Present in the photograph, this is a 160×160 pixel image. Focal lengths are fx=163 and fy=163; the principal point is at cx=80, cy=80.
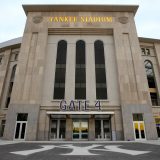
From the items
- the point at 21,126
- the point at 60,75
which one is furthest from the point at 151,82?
the point at 21,126

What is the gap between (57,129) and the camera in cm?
2441

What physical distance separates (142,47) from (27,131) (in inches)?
1098

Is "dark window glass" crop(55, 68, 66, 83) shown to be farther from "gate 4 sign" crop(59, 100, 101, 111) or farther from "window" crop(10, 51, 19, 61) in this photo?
"window" crop(10, 51, 19, 61)

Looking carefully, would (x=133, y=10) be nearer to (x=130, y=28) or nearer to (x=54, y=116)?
(x=130, y=28)

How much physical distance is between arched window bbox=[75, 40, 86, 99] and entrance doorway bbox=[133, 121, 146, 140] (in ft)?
28.8

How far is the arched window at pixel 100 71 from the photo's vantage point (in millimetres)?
26109

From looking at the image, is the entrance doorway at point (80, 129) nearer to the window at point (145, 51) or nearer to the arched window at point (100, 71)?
the arched window at point (100, 71)

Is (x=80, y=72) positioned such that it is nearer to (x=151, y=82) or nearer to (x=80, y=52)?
(x=80, y=52)

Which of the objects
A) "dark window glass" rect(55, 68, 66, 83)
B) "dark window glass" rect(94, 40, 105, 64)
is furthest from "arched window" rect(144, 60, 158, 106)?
"dark window glass" rect(55, 68, 66, 83)

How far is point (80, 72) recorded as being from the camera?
27578mm

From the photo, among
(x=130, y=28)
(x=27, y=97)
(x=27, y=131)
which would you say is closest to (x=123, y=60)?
(x=130, y=28)

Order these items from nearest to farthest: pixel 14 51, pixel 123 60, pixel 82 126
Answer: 1. pixel 82 126
2. pixel 123 60
3. pixel 14 51

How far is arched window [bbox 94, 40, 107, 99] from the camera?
2611 centimetres

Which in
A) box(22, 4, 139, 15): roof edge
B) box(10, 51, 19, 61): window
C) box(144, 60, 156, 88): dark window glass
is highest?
box(22, 4, 139, 15): roof edge
